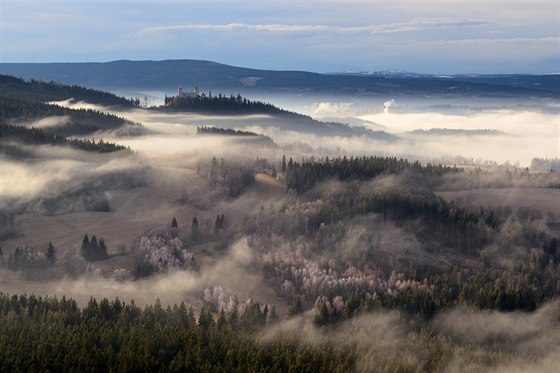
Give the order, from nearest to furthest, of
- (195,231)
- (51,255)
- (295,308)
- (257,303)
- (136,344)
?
1. (136,344)
2. (257,303)
3. (295,308)
4. (51,255)
5. (195,231)

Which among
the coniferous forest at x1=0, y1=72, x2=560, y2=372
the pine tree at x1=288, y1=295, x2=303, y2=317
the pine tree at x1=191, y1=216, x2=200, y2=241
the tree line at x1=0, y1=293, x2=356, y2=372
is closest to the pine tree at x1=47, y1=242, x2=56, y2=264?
the coniferous forest at x1=0, y1=72, x2=560, y2=372

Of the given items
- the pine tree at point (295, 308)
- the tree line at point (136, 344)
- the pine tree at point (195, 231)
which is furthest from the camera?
the pine tree at point (195, 231)

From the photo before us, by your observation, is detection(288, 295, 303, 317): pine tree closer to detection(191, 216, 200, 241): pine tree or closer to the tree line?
the tree line

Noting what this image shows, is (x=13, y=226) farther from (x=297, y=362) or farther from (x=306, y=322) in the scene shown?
(x=297, y=362)

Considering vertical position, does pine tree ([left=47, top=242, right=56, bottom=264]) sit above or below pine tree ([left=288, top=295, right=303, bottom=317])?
above

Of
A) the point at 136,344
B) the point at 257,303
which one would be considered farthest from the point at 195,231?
the point at 136,344


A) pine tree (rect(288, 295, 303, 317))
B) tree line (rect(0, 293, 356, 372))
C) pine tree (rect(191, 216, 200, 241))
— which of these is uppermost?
tree line (rect(0, 293, 356, 372))

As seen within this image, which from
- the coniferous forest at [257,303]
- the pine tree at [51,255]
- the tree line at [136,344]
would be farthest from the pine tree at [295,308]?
the pine tree at [51,255]

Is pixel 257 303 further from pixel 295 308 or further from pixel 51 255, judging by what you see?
pixel 51 255

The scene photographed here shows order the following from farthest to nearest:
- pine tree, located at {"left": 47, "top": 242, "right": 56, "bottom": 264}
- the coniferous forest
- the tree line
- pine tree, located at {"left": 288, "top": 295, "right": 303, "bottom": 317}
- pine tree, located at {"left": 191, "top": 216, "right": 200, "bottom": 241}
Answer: pine tree, located at {"left": 191, "top": 216, "right": 200, "bottom": 241}, pine tree, located at {"left": 47, "top": 242, "right": 56, "bottom": 264}, pine tree, located at {"left": 288, "top": 295, "right": 303, "bottom": 317}, the coniferous forest, the tree line

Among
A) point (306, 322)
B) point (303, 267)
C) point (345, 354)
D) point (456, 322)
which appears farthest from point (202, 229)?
point (345, 354)

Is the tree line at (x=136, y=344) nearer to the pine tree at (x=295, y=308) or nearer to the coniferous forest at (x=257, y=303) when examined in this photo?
the coniferous forest at (x=257, y=303)
